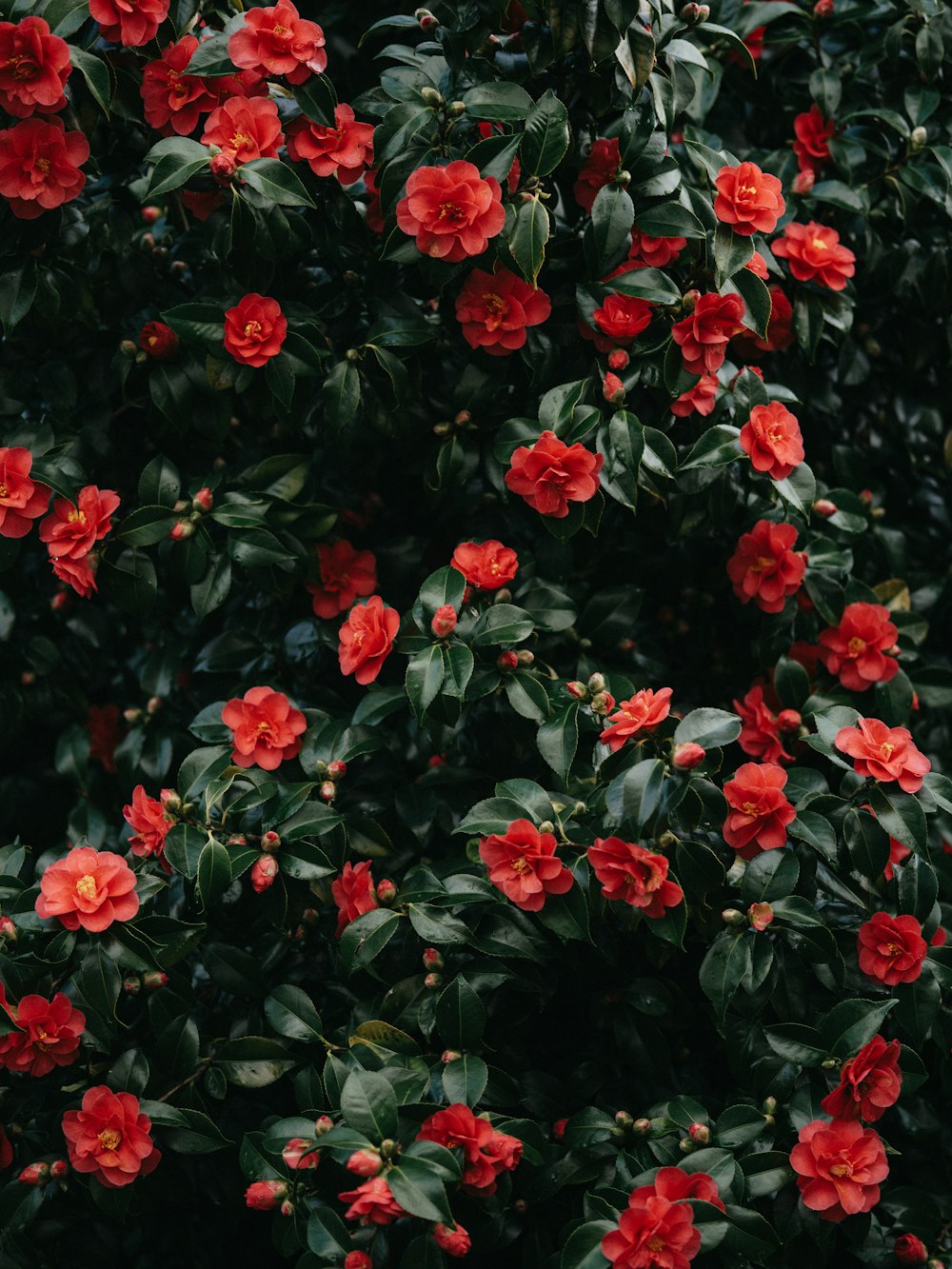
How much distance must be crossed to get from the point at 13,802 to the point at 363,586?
81cm

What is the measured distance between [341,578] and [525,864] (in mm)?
606

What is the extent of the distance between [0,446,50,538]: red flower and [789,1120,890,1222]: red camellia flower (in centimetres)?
130

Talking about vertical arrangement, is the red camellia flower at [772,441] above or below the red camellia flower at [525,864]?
above

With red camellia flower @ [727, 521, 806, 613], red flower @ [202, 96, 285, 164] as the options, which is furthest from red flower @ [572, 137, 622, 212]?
red camellia flower @ [727, 521, 806, 613]

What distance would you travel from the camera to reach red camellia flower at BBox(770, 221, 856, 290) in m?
1.88

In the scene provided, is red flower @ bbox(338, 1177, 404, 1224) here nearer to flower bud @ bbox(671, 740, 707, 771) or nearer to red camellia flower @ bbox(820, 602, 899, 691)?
flower bud @ bbox(671, 740, 707, 771)

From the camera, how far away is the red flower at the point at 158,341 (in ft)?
5.82

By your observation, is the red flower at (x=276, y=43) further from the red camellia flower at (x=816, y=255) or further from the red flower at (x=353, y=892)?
Answer: the red flower at (x=353, y=892)

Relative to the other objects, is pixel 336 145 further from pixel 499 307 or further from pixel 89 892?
pixel 89 892

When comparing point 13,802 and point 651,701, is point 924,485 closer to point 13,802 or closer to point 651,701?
point 651,701

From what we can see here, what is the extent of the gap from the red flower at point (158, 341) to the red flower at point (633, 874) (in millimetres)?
965

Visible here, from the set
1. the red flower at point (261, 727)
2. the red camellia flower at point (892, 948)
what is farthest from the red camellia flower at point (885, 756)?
the red flower at point (261, 727)

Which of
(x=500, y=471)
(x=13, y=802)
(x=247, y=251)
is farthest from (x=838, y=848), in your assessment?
(x=13, y=802)

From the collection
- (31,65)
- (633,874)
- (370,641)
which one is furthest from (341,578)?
(31,65)
